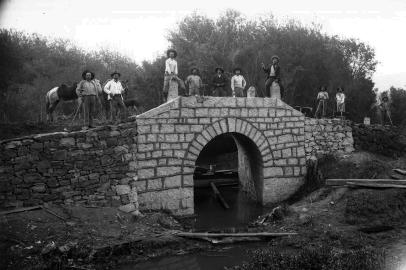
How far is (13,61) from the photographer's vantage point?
52.0ft

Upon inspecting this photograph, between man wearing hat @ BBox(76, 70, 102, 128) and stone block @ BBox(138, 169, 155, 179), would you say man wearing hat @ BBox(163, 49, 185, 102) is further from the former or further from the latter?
stone block @ BBox(138, 169, 155, 179)

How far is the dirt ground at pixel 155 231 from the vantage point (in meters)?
6.56

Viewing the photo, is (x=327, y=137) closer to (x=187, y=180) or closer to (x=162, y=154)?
(x=187, y=180)

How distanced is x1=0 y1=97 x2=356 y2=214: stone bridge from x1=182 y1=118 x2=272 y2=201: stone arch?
0.03 meters

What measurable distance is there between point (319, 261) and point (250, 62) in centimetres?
1606

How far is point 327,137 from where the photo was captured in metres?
11.9

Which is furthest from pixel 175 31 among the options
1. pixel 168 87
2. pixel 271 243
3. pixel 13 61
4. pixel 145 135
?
pixel 271 243

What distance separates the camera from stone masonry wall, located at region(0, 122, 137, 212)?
24.7 feet

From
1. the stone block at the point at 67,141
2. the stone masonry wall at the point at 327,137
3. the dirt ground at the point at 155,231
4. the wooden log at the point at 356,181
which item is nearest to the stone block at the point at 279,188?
the stone masonry wall at the point at 327,137

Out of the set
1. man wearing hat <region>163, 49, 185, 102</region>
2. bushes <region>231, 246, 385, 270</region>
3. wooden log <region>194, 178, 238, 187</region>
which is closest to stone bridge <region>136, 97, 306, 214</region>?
man wearing hat <region>163, 49, 185, 102</region>

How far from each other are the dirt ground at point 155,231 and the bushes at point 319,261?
73 centimetres

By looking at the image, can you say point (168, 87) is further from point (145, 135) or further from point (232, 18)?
point (232, 18)

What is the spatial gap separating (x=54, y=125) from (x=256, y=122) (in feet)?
19.9

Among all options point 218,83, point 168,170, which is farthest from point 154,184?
point 218,83
